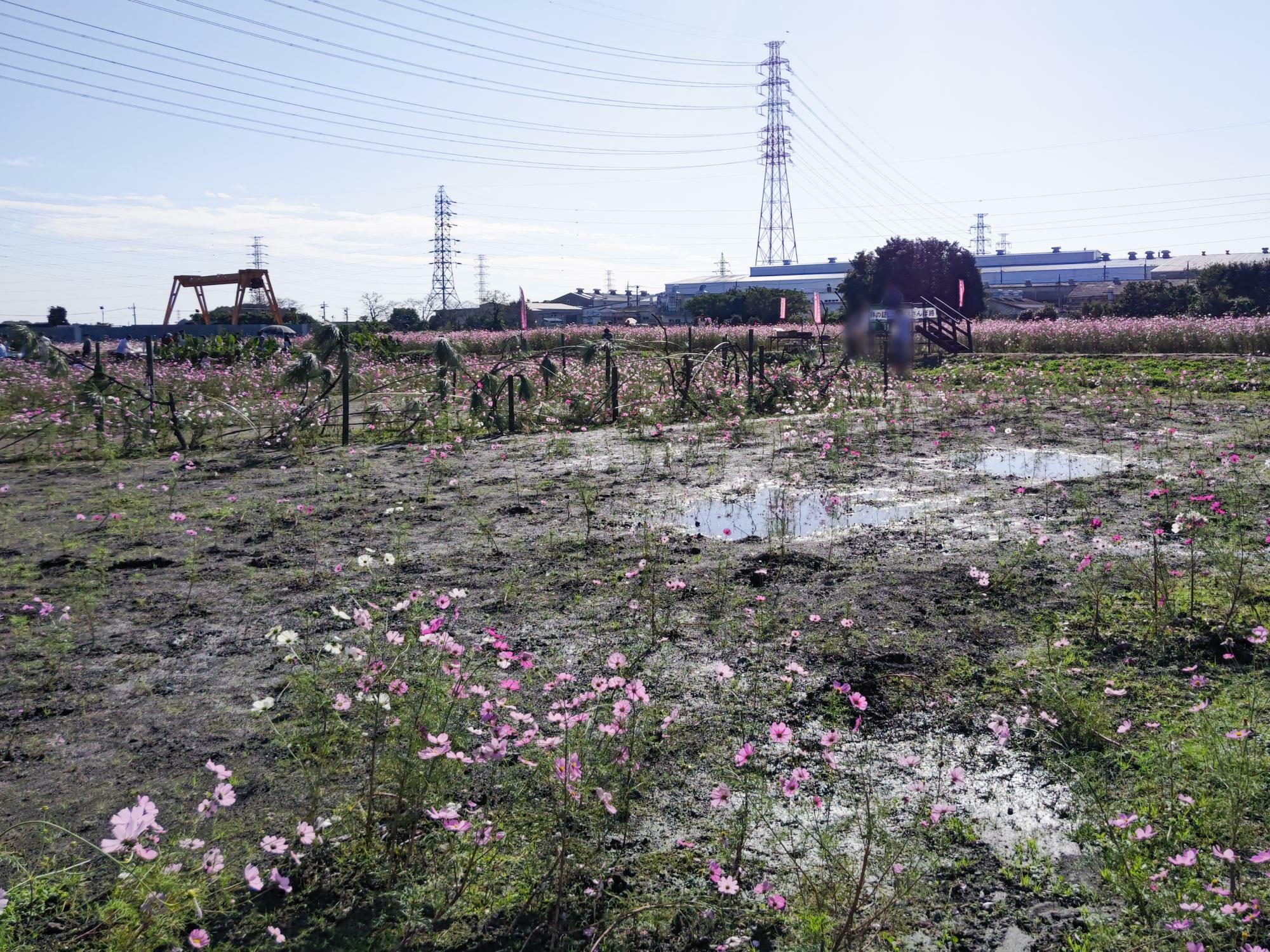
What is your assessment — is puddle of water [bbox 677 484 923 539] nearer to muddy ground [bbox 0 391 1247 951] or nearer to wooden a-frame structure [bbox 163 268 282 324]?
muddy ground [bbox 0 391 1247 951]

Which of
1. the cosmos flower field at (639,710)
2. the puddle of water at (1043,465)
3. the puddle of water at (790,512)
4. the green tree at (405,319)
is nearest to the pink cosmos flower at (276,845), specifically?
the cosmos flower field at (639,710)

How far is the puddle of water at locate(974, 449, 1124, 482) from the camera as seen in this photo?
27.9 feet

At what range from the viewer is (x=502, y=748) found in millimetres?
2535

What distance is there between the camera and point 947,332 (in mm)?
27828

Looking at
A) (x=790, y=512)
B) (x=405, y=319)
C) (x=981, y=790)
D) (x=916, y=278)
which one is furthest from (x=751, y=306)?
(x=981, y=790)

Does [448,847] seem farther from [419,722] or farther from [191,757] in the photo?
[191,757]

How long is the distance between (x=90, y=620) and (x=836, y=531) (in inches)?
174

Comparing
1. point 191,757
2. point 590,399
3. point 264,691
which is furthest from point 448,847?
point 590,399

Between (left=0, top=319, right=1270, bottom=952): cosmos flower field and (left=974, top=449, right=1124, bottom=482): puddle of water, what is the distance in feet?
0.51

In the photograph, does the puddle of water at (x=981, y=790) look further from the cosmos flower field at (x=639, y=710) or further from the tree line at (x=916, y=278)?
the tree line at (x=916, y=278)

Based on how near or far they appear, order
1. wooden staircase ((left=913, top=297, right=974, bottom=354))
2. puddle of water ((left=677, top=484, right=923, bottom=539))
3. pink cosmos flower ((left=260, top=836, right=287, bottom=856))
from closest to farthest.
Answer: pink cosmos flower ((left=260, top=836, right=287, bottom=856)), puddle of water ((left=677, top=484, right=923, bottom=539)), wooden staircase ((left=913, top=297, right=974, bottom=354))

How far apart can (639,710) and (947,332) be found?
26.5 metres

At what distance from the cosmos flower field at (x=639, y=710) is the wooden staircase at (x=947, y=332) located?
60.1ft

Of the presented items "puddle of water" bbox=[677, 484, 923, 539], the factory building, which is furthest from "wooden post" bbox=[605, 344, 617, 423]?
the factory building
